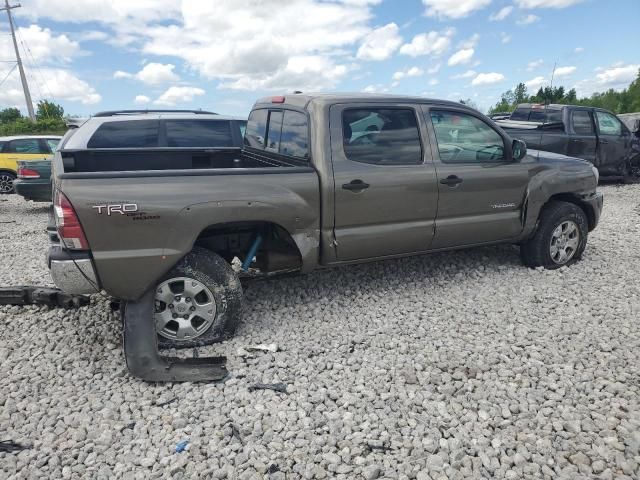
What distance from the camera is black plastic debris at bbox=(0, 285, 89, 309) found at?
4.08 m

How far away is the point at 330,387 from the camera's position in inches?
121

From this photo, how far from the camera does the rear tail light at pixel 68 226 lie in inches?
117

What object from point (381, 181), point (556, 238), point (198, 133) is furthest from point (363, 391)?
point (198, 133)

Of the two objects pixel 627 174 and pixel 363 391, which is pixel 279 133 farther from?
pixel 627 174

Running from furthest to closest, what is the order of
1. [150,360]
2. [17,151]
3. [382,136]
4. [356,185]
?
[17,151]
[382,136]
[356,185]
[150,360]

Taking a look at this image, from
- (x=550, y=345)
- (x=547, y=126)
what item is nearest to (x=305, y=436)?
(x=550, y=345)

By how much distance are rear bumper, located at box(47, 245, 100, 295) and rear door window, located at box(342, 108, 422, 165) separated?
214cm

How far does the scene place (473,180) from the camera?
4.39m

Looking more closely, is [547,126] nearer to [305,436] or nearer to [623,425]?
[623,425]

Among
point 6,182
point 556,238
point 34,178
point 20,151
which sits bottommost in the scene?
point 556,238

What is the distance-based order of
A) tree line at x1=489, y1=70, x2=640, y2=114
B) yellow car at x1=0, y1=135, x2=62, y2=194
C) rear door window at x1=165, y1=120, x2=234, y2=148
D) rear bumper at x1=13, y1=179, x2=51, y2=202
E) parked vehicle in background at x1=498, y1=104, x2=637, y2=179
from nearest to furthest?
→ 1. rear door window at x1=165, y1=120, x2=234, y2=148
2. rear bumper at x1=13, y1=179, x2=51, y2=202
3. parked vehicle in background at x1=498, y1=104, x2=637, y2=179
4. yellow car at x1=0, y1=135, x2=62, y2=194
5. tree line at x1=489, y1=70, x2=640, y2=114

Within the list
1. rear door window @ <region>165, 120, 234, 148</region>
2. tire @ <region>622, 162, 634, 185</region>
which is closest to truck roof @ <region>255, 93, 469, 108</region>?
rear door window @ <region>165, 120, 234, 148</region>

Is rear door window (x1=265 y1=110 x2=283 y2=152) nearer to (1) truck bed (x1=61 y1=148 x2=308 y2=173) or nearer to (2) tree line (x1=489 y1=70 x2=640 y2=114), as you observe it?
(1) truck bed (x1=61 y1=148 x2=308 y2=173)

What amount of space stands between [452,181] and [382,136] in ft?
2.67
